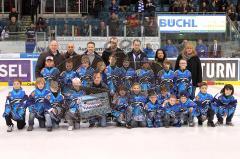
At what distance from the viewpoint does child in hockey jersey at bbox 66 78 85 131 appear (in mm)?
7469

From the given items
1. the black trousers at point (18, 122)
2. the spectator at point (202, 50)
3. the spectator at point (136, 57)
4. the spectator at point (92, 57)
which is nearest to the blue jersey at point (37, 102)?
the black trousers at point (18, 122)

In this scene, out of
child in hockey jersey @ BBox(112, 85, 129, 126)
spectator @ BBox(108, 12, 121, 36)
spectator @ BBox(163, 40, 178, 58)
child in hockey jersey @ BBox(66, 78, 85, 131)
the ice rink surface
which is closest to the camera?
the ice rink surface

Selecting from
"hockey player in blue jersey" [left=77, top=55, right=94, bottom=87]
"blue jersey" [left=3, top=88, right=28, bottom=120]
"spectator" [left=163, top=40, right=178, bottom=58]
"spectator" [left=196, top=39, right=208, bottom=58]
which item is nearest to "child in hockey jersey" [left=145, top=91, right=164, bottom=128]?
"hockey player in blue jersey" [left=77, top=55, right=94, bottom=87]

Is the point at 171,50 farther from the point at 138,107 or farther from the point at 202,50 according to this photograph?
the point at 138,107

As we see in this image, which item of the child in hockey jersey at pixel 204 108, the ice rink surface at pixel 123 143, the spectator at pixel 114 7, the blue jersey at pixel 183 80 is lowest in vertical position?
the ice rink surface at pixel 123 143

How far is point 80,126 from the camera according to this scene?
7.73 m

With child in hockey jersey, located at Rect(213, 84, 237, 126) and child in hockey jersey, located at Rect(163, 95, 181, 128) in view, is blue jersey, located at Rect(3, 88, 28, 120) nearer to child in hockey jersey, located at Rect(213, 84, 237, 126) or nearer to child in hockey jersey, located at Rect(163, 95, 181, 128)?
child in hockey jersey, located at Rect(163, 95, 181, 128)

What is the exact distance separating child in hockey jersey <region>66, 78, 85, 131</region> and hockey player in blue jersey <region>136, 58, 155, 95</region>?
40.3 inches

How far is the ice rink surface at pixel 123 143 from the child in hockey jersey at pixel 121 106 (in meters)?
0.18

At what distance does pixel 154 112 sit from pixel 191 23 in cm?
913

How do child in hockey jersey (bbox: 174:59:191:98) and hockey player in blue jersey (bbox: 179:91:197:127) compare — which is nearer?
hockey player in blue jersey (bbox: 179:91:197:127)

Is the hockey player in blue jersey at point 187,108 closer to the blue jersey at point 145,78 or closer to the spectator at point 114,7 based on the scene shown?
the blue jersey at point 145,78

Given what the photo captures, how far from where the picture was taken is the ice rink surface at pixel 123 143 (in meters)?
5.85

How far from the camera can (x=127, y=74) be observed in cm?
798
